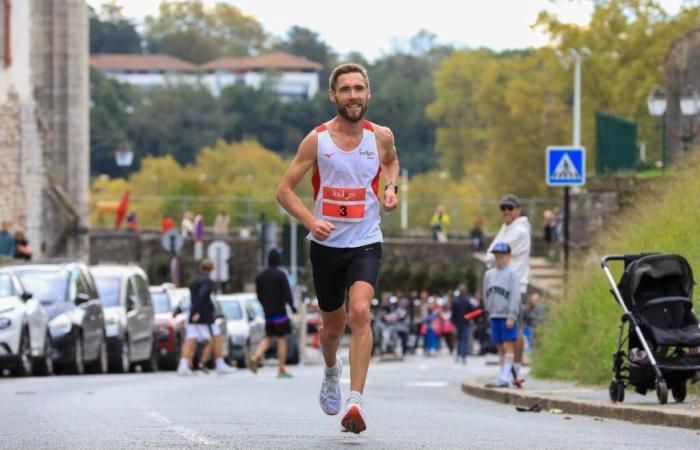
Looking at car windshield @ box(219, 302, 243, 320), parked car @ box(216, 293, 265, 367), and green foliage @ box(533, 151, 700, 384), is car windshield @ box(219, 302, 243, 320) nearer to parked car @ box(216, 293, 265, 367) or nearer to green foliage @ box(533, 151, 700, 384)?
parked car @ box(216, 293, 265, 367)

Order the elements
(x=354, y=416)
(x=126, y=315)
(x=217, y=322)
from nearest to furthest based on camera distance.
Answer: (x=354, y=416) < (x=126, y=315) < (x=217, y=322)

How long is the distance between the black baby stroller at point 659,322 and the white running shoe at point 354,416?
4.52m

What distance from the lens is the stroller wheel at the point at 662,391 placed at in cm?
1602

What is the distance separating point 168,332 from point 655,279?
20.0 m

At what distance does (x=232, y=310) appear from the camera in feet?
134

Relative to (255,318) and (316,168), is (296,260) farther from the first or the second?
(316,168)

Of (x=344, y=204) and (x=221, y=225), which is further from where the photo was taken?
(x=221, y=225)

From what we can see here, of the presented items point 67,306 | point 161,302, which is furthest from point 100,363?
point 161,302

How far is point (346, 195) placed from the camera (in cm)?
1274

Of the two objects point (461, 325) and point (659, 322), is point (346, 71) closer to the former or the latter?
point (659, 322)

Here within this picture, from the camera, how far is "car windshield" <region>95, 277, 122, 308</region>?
1274 inches

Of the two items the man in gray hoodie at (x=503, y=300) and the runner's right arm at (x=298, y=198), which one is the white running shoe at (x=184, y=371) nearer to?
the man in gray hoodie at (x=503, y=300)

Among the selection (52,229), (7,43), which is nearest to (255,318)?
(7,43)

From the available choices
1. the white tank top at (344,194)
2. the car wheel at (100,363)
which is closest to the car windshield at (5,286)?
the car wheel at (100,363)
